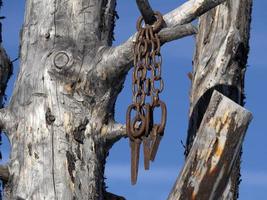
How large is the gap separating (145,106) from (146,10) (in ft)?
1.87

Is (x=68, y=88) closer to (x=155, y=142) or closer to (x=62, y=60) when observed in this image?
(x=62, y=60)

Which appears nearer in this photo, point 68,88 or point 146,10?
point 146,10

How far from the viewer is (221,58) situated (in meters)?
7.38

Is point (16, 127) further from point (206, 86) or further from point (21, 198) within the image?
point (206, 86)

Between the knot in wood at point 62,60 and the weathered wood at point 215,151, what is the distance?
89cm

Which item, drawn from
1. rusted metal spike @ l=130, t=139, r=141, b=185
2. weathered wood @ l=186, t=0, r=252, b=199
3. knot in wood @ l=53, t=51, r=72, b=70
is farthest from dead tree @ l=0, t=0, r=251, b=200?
weathered wood @ l=186, t=0, r=252, b=199

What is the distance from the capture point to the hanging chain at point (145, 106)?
546cm

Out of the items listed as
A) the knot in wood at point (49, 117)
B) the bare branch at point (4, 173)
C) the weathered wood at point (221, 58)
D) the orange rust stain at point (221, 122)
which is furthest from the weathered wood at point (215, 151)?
the weathered wood at point (221, 58)

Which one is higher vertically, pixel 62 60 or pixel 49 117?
pixel 62 60

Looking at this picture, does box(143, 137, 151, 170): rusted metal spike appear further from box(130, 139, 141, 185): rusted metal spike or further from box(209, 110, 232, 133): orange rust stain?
box(209, 110, 232, 133): orange rust stain

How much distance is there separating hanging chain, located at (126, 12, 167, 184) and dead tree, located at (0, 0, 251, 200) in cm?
12

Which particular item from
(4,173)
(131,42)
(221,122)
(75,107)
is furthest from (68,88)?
(221,122)

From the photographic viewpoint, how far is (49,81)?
595 centimetres

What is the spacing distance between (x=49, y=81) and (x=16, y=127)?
330 mm
